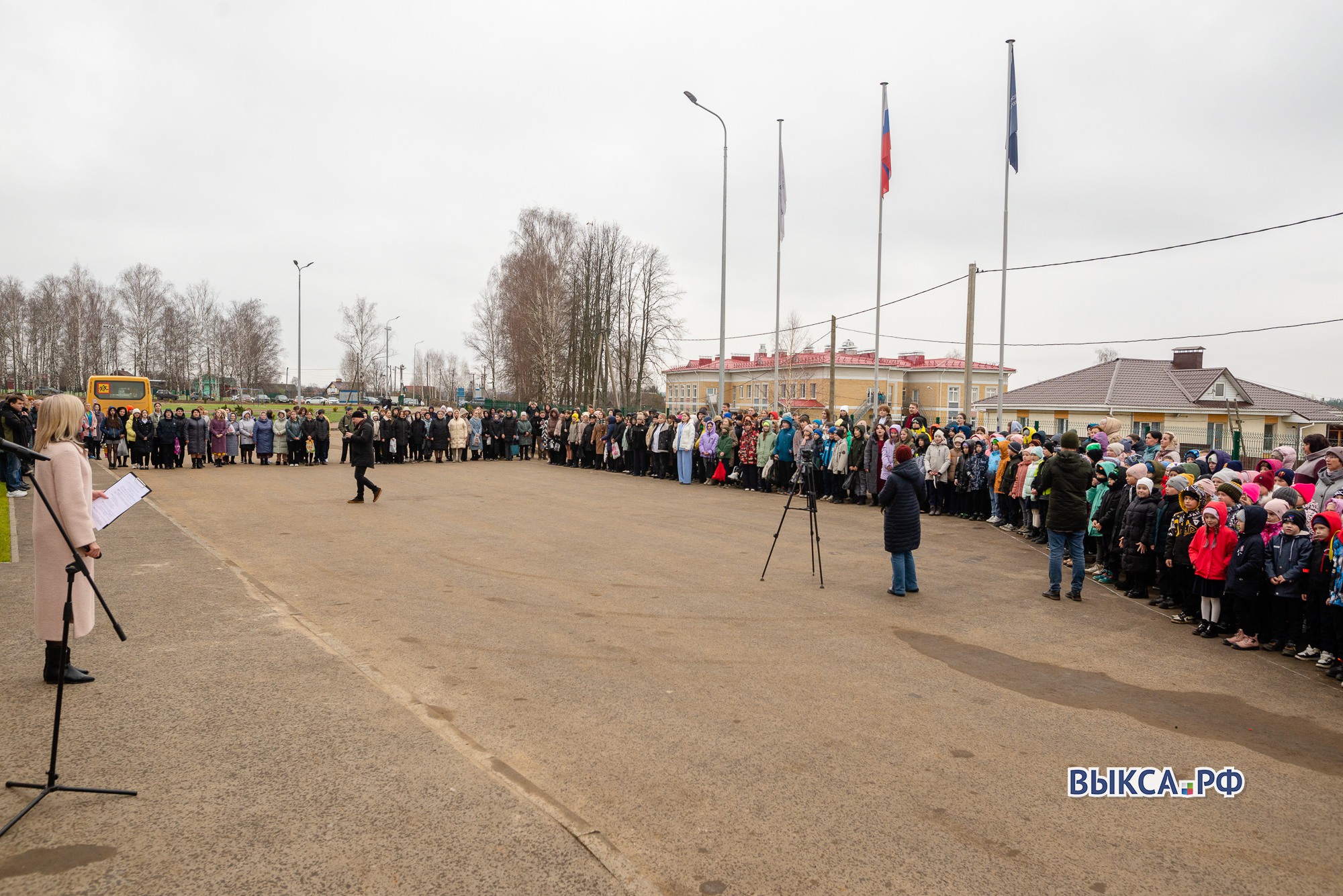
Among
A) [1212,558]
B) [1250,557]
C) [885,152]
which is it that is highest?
[885,152]

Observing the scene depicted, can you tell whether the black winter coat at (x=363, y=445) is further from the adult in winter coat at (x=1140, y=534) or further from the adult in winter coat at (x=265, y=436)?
the adult in winter coat at (x=1140, y=534)

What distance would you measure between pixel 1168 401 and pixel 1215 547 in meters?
44.3

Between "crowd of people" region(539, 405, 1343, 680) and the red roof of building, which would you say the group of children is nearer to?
"crowd of people" region(539, 405, 1343, 680)

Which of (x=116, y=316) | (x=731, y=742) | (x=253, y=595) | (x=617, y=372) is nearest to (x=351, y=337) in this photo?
(x=116, y=316)

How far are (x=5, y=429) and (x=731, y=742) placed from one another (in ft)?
46.0

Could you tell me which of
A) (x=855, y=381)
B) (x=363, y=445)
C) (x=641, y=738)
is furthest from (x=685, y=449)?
(x=855, y=381)

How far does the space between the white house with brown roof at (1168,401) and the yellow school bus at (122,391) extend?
155 ft

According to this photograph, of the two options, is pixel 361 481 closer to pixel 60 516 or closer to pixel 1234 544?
pixel 60 516

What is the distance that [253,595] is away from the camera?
8336 mm

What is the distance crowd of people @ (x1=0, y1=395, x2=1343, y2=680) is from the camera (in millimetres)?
7594

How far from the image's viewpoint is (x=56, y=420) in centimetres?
522

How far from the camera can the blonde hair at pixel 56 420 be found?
5.17 metres

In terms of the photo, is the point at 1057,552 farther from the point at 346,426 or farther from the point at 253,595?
the point at 346,426

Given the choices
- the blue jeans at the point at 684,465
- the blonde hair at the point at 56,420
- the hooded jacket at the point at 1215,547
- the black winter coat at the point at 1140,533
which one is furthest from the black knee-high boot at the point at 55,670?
the blue jeans at the point at 684,465
